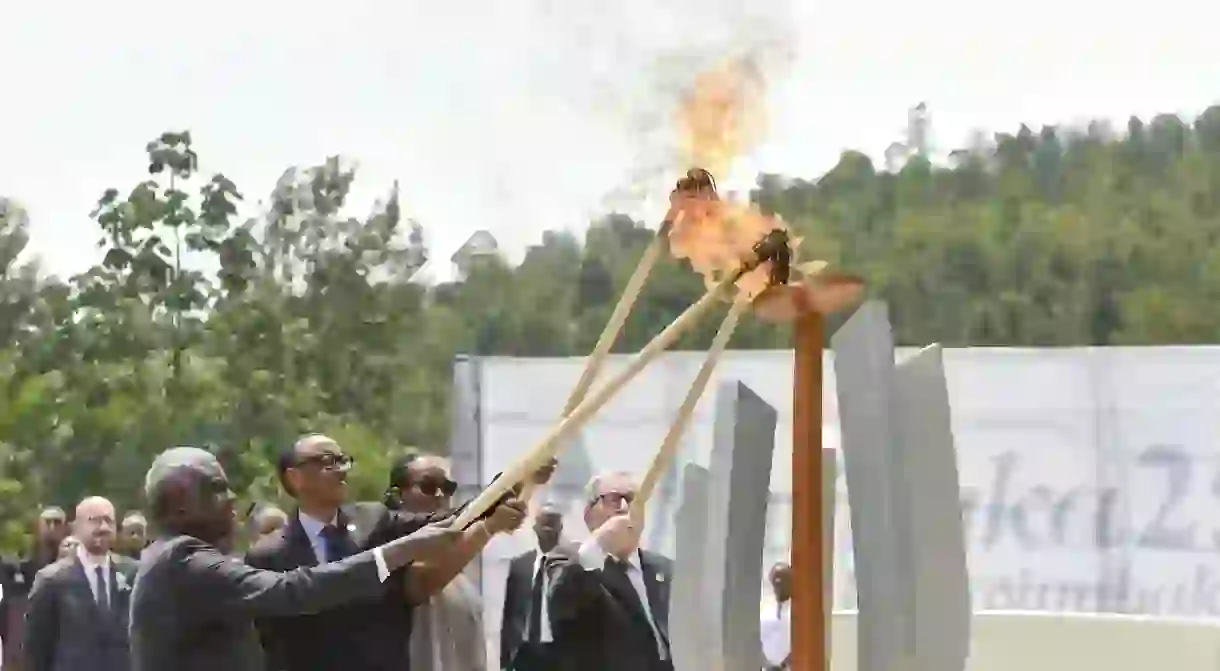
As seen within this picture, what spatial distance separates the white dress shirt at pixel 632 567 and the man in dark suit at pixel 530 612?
297 millimetres

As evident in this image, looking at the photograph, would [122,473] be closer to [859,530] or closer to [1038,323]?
[859,530]

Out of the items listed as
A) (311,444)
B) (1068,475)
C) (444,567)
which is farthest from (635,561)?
(1068,475)

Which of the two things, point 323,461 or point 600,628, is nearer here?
point 323,461

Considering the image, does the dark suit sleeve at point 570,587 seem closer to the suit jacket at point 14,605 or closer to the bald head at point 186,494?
the bald head at point 186,494

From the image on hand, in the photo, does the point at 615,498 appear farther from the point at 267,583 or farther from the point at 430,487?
the point at 267,583

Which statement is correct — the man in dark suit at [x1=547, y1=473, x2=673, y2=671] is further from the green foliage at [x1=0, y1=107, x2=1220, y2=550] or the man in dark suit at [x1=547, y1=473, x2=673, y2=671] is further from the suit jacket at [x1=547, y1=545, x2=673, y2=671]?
the green foliage at [x1=0, y1=107, x2=1220, y2=550]

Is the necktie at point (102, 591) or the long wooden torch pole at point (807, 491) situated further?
the necktie at point (102, 591)

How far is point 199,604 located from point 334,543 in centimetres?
101

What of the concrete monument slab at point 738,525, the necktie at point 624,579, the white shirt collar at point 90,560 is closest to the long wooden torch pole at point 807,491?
the concrete monument slab at point 738,525

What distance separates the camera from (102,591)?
868cm

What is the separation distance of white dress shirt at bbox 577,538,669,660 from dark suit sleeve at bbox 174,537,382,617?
1368mm

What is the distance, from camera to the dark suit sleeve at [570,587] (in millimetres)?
6844

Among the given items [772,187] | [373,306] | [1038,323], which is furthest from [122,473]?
[1038,323]

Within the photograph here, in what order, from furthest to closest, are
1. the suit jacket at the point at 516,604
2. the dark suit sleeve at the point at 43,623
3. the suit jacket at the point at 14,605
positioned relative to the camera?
the suit jacket at the point at 14,605
the dark suit sleeve at the point at 43,623
the suit jacket at the point at 516,604
